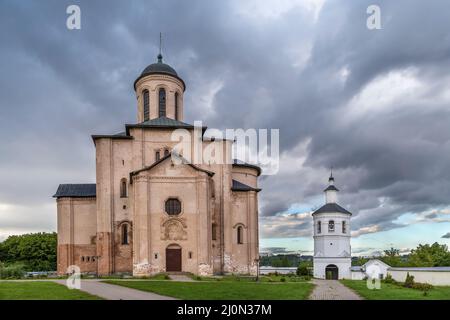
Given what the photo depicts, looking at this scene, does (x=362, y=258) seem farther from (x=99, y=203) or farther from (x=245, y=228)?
(x=99, y=203)

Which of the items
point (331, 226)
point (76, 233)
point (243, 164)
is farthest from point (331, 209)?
point (76, 233)

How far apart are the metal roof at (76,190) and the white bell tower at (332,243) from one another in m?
27.0

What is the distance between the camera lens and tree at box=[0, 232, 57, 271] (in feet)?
183

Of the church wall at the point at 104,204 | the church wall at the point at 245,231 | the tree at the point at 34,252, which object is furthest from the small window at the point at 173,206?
the tree at the point at 34,252

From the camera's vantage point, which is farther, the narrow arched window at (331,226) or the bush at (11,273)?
the narrow arched window at (331,226)

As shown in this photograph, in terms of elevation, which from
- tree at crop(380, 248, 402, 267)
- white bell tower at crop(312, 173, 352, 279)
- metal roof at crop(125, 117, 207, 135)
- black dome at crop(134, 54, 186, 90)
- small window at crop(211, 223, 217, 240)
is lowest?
tree at crop(380, 248, 402, 267)

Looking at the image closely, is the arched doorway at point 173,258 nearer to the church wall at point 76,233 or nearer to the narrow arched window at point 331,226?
the church wall at point 76,233

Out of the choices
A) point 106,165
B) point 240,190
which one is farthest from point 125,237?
point 240,190

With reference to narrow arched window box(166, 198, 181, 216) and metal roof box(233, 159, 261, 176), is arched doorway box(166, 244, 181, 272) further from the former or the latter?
metal roof box(233, 159, 261, 176)

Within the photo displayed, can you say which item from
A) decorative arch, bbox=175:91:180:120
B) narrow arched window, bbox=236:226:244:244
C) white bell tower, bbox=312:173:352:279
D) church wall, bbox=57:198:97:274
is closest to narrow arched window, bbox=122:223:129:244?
church wall, bbox=57:198:97:274

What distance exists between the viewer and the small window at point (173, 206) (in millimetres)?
29672

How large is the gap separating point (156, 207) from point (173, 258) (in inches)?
159

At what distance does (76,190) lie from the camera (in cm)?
3519
